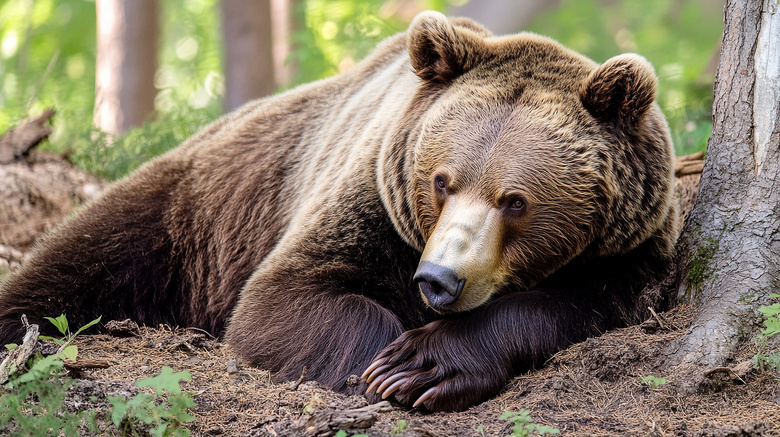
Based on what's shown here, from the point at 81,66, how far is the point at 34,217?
482 inches

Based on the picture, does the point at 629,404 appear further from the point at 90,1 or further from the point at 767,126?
the point at 90,1

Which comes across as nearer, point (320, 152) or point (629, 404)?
point (629, 404)

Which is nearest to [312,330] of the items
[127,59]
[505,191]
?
[505,191]

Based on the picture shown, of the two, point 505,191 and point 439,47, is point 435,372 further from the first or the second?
point 439,47

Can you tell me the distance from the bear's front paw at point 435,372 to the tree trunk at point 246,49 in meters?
7.48

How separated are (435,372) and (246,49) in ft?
26.1

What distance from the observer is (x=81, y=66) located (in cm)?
1752

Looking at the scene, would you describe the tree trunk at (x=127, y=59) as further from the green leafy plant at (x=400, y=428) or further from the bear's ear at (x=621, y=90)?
the green leafy plant at (x=400, y=428)

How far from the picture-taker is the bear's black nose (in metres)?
3.18

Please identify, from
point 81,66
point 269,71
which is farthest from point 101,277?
point 81,66

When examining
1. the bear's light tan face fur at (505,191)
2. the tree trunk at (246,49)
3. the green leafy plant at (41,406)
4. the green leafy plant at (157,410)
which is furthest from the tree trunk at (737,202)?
the tree trunk at (246,49)

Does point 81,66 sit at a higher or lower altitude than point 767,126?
lower

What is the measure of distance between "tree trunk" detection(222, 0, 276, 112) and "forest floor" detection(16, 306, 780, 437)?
7137mm

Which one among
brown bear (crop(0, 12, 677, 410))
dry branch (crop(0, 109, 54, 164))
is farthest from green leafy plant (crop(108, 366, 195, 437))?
dry branch (crop(0, 109, 54, 164))
